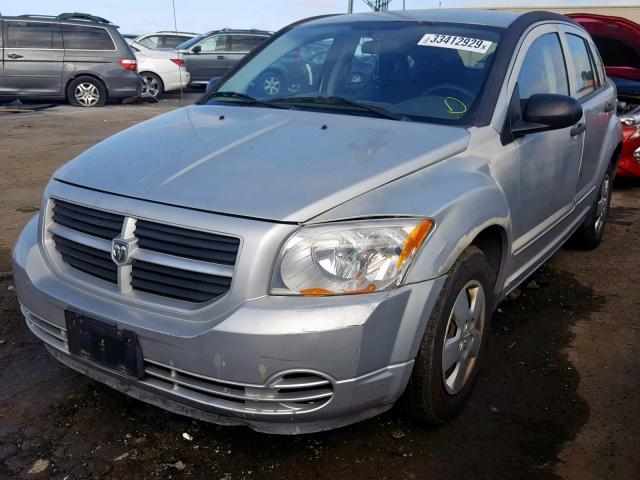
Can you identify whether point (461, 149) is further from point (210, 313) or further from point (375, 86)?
point (210, 313)

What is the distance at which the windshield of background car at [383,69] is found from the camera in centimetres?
314

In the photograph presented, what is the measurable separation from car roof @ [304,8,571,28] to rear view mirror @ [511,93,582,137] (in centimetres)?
56

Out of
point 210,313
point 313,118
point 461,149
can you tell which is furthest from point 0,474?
point 461,149

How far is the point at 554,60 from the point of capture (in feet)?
12.6

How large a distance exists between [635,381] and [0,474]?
275 cm

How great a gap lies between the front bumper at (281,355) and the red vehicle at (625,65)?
18.1ft

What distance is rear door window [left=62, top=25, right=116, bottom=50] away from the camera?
13.5 meters

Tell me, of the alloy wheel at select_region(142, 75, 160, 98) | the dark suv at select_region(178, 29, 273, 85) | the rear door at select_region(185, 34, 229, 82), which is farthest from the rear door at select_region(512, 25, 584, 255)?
the rear door at select_region(185, 34, 229, 82)

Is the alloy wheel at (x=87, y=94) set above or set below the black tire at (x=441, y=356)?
below

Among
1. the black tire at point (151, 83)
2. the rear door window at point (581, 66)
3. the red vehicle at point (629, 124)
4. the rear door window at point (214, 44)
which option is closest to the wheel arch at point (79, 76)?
the black tire at point (151, 83)

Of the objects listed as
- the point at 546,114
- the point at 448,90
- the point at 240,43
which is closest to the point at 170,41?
the point at 240,43

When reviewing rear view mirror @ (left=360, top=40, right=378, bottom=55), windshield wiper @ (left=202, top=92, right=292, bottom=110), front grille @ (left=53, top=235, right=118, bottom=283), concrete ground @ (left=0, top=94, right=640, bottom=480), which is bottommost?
concrete ground @ (left=0, top=94, right=640, bottom=480)

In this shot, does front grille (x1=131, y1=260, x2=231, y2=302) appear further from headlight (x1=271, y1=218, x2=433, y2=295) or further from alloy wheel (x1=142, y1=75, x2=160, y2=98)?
alloy wheel (x1=142, y1=75, x2=160, y2=98)

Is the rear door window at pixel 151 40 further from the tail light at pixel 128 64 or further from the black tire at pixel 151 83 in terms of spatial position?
the tail light at pixel 128 64
